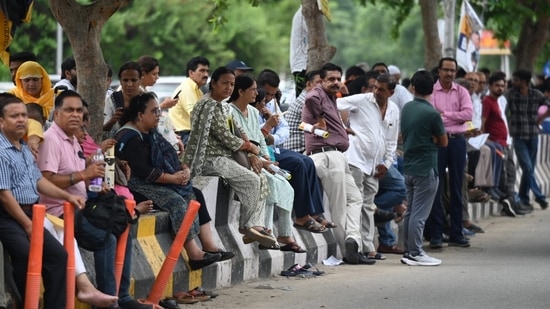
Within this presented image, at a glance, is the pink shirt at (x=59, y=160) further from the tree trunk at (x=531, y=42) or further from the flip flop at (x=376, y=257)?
the tree trunk at (x=531, y=42)

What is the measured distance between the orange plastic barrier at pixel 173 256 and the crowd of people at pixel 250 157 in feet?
1.40

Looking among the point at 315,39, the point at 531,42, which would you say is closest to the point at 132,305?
the point at 315,39

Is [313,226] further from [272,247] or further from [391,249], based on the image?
[391,249]

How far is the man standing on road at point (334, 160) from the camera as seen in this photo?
46.8 feet

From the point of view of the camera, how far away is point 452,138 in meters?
16.7

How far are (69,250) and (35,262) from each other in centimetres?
44

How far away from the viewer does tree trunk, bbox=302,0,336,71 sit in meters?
17.7

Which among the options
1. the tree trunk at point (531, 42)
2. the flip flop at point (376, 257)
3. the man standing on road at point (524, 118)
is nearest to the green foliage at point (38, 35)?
the tree trunk at point (531, 42)

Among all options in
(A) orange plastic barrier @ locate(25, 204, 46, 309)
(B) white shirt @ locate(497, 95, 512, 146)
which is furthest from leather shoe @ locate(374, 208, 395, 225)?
(A) orange plastic barrier @ locate(25, 204, 46, 309)

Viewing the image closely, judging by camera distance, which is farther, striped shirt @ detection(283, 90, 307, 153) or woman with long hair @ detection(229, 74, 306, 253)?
striped shirt @ detection(283, 90, 307, 153)

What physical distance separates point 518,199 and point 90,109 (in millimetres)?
12319

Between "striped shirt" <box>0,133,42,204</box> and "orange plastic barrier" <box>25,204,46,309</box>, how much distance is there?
34cm

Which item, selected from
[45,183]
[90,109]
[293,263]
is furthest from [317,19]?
[45,183]

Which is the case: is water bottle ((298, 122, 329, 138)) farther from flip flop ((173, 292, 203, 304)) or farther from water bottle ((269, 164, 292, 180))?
flip flop ((173, 292, 203, 304))
